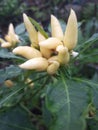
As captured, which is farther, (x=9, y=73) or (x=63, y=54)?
(x=9, y=73)

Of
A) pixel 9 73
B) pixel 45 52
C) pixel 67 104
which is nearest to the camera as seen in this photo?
pixel 67 104

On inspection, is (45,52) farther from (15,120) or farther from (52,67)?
(15,120)

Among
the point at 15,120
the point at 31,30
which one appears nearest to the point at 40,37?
the point at 31,30

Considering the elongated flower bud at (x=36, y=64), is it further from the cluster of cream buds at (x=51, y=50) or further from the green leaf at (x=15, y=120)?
the green leaf at (x=15, y=120)

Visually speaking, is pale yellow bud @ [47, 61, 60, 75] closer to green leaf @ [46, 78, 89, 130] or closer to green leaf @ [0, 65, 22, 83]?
green leaf @ [46, 78, 89, 130]

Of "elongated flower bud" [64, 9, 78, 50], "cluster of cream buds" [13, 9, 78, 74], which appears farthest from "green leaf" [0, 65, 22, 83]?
"elongated flower bud" [64, 9, 78, 50]

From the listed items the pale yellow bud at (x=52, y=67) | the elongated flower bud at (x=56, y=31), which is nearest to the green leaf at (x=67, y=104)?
the pale yellow bud at (x=52, y=67)
